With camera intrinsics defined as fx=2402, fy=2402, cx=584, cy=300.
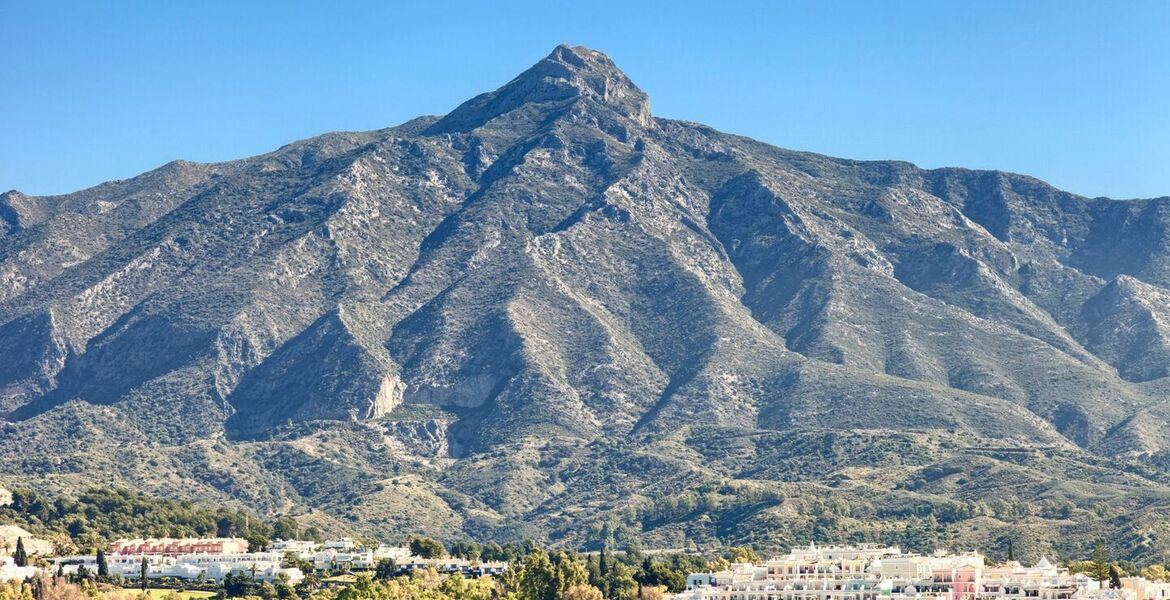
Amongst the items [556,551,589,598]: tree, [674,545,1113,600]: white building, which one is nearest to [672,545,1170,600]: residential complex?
[674,545,1113,600]: white building

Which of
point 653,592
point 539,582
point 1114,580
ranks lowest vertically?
point 539,582

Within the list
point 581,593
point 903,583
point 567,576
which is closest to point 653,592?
point 567,576

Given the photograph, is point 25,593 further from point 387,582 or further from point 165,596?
point 387,582

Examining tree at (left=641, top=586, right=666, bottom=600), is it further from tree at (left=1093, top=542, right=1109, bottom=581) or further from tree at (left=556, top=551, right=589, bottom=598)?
tree at (left=1093, top=542, right=1109, bottom=581)

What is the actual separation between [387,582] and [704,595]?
31810 millimetres

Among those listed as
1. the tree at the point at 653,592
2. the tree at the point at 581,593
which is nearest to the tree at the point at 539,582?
the tree at the point at 581,593

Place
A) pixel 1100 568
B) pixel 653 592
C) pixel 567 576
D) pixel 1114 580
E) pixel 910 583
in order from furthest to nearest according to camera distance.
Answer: pixel 653 592, pixel 567 576, pixel 1100 568, pixel 1114 580, pixel 910 583

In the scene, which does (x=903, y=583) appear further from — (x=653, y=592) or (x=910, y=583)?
(x=653, y=592)

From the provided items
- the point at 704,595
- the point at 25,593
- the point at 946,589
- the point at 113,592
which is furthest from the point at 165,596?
the point at 946,589

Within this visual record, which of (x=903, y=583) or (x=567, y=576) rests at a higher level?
(x=903, y=583)

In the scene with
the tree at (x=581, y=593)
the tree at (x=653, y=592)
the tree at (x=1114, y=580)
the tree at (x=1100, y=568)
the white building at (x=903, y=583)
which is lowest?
the tree at (x=581, y=593)

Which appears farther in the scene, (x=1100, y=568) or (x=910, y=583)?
(x=1100, y=568)

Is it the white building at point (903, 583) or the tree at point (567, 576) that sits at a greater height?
the white building at point (903, 583)

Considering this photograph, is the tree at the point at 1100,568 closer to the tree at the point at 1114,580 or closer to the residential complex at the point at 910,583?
the tree at the point at 1114,580
